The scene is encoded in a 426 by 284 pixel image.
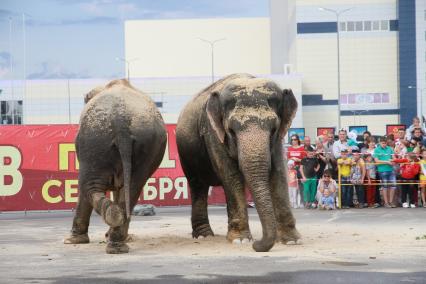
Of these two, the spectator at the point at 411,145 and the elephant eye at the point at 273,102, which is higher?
the elephant eye at the point at 273,102

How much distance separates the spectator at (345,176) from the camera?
25.6 metres

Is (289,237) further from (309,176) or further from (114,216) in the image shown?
(309,176)

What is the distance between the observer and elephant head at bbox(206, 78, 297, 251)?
13.0 meters

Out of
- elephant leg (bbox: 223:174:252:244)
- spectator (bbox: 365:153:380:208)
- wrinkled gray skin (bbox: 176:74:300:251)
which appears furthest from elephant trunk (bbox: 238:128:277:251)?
spectator (bbox: 365:153:380:208)

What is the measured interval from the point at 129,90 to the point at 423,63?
96.6m

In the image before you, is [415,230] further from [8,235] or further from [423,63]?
[423,63]

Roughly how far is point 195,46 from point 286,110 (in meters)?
117

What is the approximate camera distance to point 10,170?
25.6 m

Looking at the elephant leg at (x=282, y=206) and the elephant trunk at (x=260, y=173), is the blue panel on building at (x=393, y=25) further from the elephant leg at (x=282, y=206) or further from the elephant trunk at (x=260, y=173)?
the elephant trunk at (x=260, y=173)

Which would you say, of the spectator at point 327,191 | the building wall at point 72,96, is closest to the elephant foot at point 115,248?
the spectator at point 327,191

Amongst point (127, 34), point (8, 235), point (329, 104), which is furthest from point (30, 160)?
point (127, 34)

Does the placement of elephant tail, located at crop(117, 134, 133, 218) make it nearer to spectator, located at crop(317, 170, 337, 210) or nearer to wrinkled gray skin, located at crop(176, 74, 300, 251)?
wrinkled gray skin, located at crop(176, 74, 300, 251)

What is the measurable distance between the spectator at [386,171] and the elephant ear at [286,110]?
38.2 ft

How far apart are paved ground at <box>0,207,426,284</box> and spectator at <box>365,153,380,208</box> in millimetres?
5181
